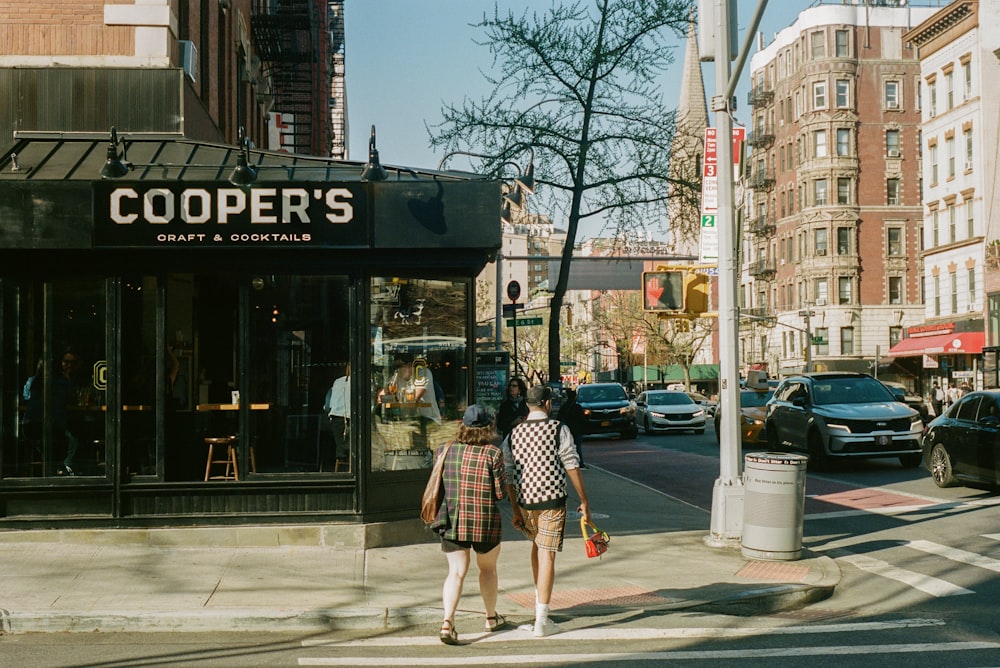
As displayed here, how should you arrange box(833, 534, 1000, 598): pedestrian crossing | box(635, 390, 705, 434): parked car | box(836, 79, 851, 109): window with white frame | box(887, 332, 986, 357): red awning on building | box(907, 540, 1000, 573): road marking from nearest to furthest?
box(833, 534, 1000, 598): pedestrian crossing → box(907, 540, 1000, 573): road marking → box(635, 390, 705, 434): parked car → box(887, 332, 986, 357): red awning on building → box(836, 79, 851, 109): window with white frame

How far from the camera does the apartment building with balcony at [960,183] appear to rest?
4981cm

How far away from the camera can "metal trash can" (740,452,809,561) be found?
11281 millimetres

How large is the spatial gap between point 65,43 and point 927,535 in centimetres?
1183

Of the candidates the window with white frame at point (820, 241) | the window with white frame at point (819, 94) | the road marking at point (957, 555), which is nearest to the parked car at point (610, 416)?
the road marking at point (957, 555)

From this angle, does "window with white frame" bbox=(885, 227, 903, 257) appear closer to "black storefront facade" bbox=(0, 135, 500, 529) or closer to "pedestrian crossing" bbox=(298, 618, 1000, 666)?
"black storefront facade" bbox=(0, 135, 500, 529)

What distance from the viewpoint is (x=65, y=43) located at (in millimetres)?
13469

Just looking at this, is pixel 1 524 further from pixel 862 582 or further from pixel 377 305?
pixel 862 582

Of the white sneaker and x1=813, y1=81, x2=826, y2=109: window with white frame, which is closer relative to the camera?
the white sneaker

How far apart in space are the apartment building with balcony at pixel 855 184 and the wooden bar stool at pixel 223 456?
63.7 meters

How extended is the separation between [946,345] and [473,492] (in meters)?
50.3

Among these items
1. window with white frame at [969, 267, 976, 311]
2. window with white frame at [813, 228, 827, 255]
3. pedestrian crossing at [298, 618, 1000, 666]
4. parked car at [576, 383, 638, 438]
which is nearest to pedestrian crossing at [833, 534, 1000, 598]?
pedestrian crossing at [298, 618, 1000, 666]

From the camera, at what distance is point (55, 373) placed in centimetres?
1228

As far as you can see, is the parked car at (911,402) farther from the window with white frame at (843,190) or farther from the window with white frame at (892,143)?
the window with white frame at (892,143)

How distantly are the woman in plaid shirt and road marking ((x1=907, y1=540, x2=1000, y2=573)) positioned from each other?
18.2 feet
